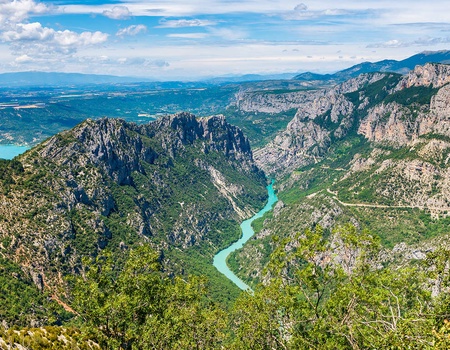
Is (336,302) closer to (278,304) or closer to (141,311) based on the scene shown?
(278,304)

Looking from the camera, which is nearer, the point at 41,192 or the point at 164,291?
the point at 164,291

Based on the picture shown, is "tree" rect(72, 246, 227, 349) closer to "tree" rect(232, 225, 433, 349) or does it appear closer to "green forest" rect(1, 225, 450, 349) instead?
"green forest" rect(1, 225, 450, 349)

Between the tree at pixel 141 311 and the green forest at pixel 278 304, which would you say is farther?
the tree at pixel 141 311

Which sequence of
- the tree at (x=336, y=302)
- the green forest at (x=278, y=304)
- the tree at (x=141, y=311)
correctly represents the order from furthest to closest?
the tree at (x=141, y=311), the green forest at (x=278, y=304), the tree at (x=336, y=302)

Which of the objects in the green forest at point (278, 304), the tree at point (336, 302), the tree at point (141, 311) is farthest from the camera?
the tree at point (141, 311)

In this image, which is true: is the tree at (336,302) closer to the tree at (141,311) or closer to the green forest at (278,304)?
the green forest at (278,304)

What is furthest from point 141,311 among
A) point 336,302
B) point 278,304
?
point 336,302

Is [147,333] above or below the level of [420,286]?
below

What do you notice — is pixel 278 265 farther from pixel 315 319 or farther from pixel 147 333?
pixel 147 333

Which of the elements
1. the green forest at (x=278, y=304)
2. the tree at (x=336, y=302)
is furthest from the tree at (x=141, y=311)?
the tree at (x=336, y=302)

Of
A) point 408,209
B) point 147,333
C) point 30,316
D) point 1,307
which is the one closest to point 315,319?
point 147,333

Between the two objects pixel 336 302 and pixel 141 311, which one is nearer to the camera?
pixel 336 302
